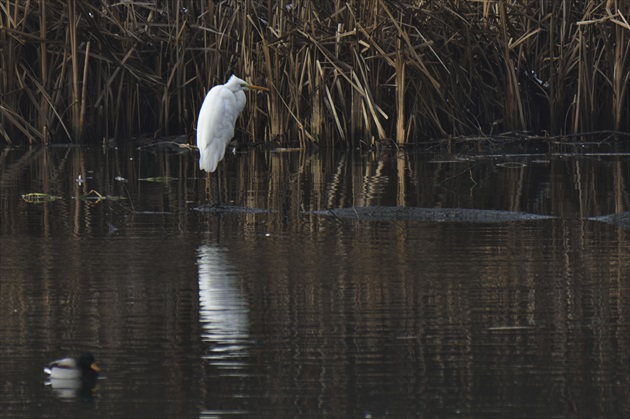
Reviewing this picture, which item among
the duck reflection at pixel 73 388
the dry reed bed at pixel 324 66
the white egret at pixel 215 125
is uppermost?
the dry reed bed at pixel 324 66

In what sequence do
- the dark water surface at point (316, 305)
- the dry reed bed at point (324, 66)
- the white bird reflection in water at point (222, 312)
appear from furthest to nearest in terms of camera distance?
the dry reed bed at point (324, 66) → the white bird reflection in water at point (222, 312) → the dark water surface at point (316, 305)

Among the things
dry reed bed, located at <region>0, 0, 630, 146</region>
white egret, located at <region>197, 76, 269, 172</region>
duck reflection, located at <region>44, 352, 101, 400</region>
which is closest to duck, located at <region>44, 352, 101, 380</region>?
duck reflection, located at <region>44, 352, 101, 400</region>

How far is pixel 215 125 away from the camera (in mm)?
10891

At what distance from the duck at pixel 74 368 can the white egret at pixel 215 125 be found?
584 cm

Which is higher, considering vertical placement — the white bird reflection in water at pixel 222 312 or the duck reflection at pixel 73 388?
the white bird reflection in water at pixel 222 312

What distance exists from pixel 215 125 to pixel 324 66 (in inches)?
163

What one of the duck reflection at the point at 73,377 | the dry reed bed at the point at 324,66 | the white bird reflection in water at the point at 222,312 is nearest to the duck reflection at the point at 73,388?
the duck reflection at the point at 73,377

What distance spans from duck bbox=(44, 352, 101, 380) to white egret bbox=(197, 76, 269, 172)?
230 inches

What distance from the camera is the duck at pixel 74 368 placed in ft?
15.2

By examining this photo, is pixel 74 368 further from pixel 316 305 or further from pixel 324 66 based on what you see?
pixel 324 66

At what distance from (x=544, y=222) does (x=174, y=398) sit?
186 inches

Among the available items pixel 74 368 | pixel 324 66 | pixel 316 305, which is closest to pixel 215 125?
pixel 324 66

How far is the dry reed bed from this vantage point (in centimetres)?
1473

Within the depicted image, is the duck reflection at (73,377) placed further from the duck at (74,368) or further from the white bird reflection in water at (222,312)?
the white bird reflection in water at (222,312)
